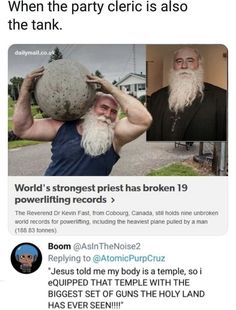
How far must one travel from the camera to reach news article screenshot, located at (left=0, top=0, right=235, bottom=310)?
101 inches

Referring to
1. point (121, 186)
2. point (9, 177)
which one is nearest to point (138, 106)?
point (121, 186)

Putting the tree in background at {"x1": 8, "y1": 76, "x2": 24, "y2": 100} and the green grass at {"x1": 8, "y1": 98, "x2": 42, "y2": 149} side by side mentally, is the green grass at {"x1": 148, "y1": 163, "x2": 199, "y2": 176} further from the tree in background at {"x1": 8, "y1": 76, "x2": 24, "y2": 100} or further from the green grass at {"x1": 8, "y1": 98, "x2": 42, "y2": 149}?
the tree in background at {"x1": 8, "y1": 76, "x2": 24, "y2": 100}

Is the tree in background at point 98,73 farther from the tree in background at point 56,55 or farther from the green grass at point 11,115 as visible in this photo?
the green grass at point 11,115

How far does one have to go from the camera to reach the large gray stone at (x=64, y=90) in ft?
8.26

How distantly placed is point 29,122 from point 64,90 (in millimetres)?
286

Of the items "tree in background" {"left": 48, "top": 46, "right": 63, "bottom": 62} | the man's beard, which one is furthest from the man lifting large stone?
"tree in background" {"left": 48, "top": 46, "right": 63, "bottom": 62}

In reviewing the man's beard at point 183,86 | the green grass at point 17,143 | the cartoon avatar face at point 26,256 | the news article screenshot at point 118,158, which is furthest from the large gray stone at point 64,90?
the cartoon avatar face at point 26,256

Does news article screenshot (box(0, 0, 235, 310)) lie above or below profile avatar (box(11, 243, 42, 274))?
above

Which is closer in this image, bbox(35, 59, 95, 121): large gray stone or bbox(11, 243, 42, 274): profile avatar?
bbox(35, 59, 95, 121): large gray stone

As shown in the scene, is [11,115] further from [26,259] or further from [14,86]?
[26,259]

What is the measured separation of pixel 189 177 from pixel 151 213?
28cm

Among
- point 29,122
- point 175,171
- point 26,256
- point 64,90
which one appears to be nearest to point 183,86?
point 175,171

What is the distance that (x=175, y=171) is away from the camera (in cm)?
263

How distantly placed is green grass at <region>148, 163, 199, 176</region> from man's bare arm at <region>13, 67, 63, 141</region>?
591 millimetres
